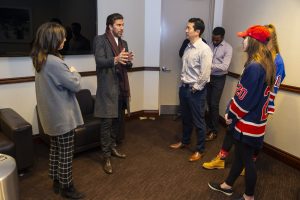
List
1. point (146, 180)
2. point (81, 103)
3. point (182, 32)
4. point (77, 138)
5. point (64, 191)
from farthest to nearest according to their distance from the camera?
point (182, 32) < point (81, 103) < point (77, 138) < point (146, 180) < point (64, 191)

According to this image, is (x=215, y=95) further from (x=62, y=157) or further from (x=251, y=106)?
(x=62, y=157)

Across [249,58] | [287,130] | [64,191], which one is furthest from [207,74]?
[64,191]

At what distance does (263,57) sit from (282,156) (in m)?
1.62

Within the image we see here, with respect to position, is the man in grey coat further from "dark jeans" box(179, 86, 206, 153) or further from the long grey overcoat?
"dark jeans" box(179, 86, 206, 153)

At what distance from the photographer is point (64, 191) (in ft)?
7.62

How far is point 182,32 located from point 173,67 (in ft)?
1.80

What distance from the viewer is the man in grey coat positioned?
2613mm

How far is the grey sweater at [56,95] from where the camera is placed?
76.9 inches

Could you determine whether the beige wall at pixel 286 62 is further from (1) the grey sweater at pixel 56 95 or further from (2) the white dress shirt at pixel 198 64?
(1) the grey sweater at pixel 56 95

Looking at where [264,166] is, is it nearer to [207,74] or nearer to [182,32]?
[207,74]

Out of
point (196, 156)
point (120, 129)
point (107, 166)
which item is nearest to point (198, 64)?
point (196, 156)

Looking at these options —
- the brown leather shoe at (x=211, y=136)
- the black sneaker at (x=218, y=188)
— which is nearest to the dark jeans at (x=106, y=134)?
the black sneaker at (x=218, y=188)

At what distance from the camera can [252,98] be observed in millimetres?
1952

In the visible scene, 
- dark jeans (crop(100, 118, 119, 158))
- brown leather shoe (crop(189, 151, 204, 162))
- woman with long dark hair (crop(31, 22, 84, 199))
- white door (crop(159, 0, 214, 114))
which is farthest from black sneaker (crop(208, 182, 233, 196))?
white door (crop(159, 0, 214, 114))
